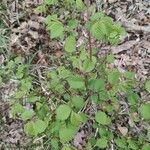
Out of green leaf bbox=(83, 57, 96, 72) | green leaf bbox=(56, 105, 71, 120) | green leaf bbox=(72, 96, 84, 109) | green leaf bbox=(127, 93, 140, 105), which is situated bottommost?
green leaf bbox=(127, 93, 140, 105)

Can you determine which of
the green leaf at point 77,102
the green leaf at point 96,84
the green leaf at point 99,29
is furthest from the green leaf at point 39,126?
the green leaf at point 99,29

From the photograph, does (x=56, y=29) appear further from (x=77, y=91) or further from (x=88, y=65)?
(x=77, y=91)

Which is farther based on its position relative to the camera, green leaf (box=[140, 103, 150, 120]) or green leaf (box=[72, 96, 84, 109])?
green leaf (box=[72, 96, 84, 109])

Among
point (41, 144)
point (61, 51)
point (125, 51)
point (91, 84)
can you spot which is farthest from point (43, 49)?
point (91, 84)

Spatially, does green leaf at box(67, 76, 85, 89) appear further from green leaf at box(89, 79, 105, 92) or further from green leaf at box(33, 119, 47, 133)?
green leaf at box(33, 119, 47, 133)


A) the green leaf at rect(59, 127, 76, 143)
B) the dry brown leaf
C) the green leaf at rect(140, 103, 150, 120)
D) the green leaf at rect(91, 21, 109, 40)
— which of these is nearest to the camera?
the green leaf at rect(91, 21, 109, 40)

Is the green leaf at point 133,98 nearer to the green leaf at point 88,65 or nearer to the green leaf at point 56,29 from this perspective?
the green leaf at point 88,65

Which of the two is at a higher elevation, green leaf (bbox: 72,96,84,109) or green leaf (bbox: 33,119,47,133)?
green leaf (bbox: 72,96,84,109)

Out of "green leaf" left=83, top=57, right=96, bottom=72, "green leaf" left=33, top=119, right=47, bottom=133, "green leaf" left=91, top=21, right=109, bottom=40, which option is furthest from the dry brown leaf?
"green leaf" left=91, top=21, right=109, bottom=40

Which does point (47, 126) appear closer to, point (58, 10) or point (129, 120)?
point (129, 120)
